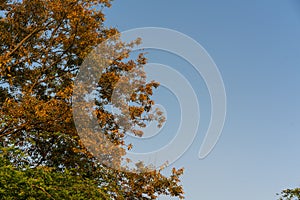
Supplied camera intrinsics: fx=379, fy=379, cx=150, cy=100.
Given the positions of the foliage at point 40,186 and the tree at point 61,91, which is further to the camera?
the tree at point 61,91

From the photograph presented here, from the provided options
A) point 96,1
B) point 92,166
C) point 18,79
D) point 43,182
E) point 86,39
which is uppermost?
point 96,1

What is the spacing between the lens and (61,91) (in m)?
17.9

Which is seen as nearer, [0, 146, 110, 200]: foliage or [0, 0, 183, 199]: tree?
[0, 146, 110, 200]: foliage

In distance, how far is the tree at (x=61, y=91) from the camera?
17.3m

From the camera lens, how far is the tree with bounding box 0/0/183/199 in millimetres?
17297

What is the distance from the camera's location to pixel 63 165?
1936 centimetres

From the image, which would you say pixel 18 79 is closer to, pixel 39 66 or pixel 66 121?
pixel 39 66

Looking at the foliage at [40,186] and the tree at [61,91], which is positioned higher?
the tree at [61,91]

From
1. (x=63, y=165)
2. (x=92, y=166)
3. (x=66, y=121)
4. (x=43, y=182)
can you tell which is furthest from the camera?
(x=63, y=165)

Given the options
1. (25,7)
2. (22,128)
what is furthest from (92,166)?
(25,7)

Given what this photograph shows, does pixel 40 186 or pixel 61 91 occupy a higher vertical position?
pixel 61 91

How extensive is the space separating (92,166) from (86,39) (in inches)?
258

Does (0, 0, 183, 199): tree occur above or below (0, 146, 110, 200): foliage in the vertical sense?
above

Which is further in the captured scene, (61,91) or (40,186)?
(61,91)
